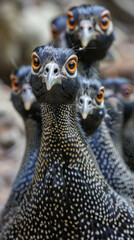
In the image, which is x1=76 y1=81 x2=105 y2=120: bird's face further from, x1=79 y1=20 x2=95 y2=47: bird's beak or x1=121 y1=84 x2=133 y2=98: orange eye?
x1=121 y1=84 x2=133 y2=98: orange eye

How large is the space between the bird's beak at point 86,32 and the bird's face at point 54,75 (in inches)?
51.3

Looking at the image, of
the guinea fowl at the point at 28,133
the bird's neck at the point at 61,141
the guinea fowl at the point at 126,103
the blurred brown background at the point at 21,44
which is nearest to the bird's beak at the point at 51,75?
the bird's neck at the point at 61,141

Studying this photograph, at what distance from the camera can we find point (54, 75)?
3.55 meters

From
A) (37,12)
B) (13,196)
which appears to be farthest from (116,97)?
(37,12)

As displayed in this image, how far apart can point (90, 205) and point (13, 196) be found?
51.4 inches

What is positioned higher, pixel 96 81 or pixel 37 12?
pixel 37 12

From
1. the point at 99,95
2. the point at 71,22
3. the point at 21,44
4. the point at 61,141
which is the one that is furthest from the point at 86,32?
the point at 21,44

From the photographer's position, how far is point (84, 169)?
404 cm

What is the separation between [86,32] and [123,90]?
185 centimetres

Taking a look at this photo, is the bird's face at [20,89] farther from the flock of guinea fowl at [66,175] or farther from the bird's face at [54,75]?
the bird's face at [54,75]

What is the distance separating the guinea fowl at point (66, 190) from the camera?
393 cm

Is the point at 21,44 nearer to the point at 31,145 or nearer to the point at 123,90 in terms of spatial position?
the point at 123,90

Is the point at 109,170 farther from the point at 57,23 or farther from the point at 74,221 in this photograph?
the point at 57,23

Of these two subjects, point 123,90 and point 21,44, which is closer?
point 123,90
